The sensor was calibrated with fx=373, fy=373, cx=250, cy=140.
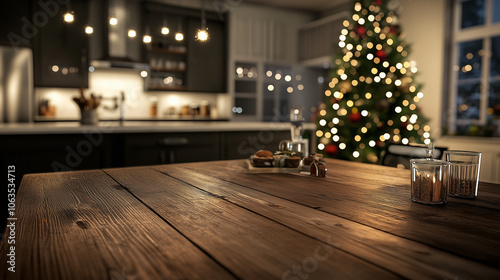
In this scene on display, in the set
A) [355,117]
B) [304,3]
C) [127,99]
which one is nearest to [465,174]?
[355,117]

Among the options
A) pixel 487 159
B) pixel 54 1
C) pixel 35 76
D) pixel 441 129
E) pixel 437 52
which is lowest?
pixel 487 159

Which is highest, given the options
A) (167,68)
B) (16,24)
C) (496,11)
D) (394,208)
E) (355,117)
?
(496,11)

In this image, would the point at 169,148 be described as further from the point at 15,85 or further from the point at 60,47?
the point at 60,47

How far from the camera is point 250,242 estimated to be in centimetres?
66

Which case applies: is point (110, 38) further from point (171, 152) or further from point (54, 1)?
point (171, 152)

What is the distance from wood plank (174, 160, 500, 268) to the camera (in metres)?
0.67

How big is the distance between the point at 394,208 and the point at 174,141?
2187 millimetres

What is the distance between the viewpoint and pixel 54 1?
4715mm

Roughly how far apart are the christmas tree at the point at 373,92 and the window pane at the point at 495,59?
0.73m

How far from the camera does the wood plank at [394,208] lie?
2.21 ft

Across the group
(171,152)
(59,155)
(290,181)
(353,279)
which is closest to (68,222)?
(353,279)

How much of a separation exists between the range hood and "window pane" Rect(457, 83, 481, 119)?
4.06 meters

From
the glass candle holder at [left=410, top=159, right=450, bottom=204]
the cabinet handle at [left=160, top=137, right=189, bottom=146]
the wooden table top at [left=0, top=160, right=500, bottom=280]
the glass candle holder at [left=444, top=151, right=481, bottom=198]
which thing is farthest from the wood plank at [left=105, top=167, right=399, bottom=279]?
the cabinet handle at [left=160, top=137, right=189, bottom=146]

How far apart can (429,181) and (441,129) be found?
3.85 m
